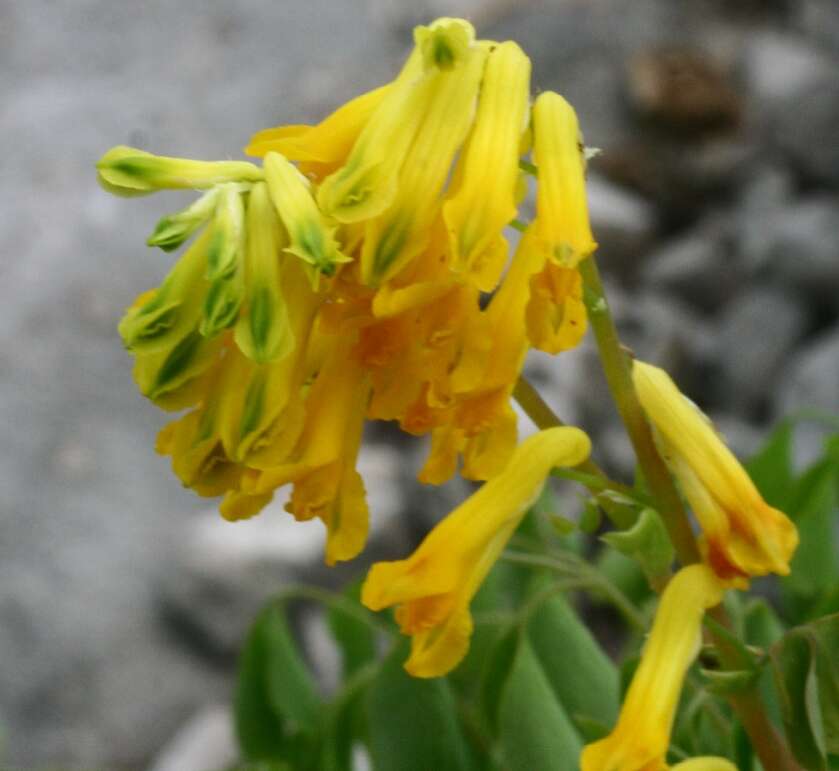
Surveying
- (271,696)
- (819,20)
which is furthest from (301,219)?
(819,20)

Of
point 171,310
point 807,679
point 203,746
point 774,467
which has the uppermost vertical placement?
point 171,310

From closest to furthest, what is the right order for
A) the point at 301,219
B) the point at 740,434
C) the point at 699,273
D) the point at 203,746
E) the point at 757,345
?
the point at 301,219 → the point at 203,746 → the point at 740,434 → the point at 757,345 → the point at 699,273

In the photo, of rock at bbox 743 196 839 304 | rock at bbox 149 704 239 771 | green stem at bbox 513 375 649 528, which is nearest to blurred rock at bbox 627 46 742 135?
rock at bbox 743 196 839 304

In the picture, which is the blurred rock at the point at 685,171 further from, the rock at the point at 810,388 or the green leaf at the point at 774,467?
the green leaf at the point at 774,467

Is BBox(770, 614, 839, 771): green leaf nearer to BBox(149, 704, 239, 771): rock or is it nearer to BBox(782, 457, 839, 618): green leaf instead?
BBox(782, 457, 839, 618): green leaf

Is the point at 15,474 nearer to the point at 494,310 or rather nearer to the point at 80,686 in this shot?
the point at 80,686

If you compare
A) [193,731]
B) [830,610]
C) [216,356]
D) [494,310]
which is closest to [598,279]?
[494,310]

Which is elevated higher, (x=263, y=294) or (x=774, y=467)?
(x=263, y=294)

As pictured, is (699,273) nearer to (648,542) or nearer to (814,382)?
(814,382)
